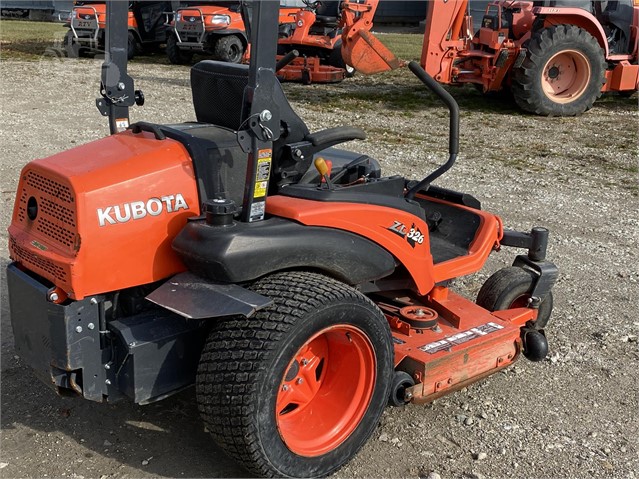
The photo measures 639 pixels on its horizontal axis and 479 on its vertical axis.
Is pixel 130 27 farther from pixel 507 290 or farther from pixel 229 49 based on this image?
pixel 507 290

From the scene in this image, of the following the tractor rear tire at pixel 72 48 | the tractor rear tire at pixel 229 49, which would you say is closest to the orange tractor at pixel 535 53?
the tractor rear tire at pixel 229 49

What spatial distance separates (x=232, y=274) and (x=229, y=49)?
13167mm

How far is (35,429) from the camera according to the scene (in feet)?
11.2

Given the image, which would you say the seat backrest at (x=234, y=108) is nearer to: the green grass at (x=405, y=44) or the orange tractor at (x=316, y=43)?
the orange tractor at (x=316, y=43)

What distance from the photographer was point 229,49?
50.2 feet

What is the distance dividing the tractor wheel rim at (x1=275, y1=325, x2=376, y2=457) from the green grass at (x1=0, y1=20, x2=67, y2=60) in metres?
14.6

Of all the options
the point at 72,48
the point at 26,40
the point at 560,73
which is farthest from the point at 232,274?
the point at 26,40

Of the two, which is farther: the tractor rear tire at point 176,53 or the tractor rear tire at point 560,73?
the tractor rear tire at point 176,53

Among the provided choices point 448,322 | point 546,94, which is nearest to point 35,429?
point 448,322

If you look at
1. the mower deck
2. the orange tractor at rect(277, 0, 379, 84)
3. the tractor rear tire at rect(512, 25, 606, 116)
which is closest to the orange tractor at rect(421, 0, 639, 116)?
the tractor rear tire at rect(512, 25, 606, 116)

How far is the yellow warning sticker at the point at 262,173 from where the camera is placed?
2861 mm

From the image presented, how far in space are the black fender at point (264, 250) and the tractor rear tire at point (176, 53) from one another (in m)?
13.8

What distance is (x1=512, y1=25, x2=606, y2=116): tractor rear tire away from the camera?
10359 millimetres

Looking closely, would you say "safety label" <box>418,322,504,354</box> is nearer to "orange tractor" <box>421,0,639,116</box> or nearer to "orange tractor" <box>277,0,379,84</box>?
"orange tractor" <box>421,0,639,116</box>
